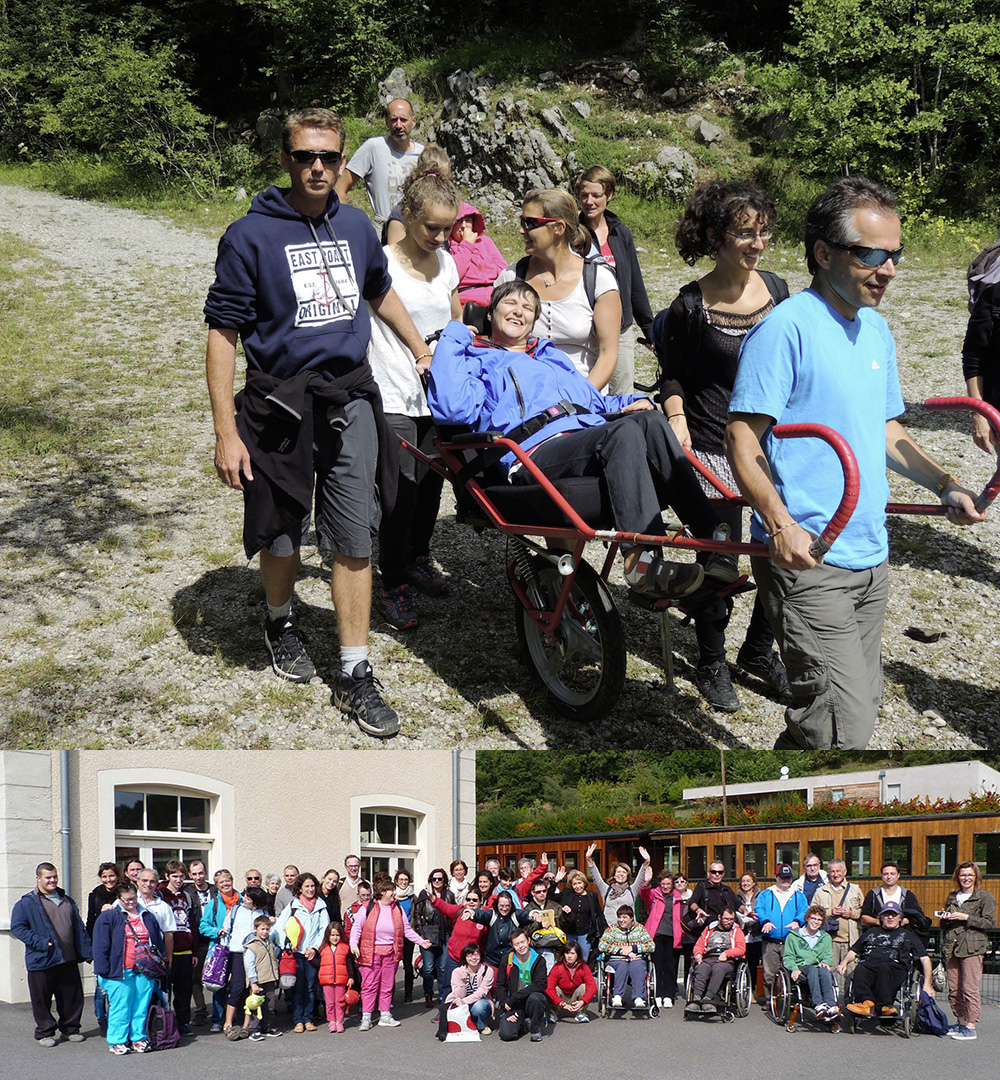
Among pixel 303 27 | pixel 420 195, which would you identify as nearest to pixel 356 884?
pixel 420 195

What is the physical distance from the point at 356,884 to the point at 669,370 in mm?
5098

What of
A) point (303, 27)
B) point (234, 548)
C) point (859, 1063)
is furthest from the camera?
point (303, 27)

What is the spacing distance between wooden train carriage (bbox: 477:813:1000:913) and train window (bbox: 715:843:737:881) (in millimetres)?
14

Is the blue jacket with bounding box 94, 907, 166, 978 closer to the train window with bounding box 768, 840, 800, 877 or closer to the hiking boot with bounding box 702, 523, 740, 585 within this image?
the hiking boot with bounding box 702, 523, 740, 585

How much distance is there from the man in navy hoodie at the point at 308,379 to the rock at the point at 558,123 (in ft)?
53.0

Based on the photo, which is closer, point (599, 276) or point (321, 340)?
point (321, 340)

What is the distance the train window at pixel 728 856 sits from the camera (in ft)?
46.5

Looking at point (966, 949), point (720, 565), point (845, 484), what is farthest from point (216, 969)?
point (845, 484)

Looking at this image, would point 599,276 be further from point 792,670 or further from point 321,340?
point 792,670

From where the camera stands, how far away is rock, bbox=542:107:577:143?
1891 centimetres

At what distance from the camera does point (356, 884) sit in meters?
7.64

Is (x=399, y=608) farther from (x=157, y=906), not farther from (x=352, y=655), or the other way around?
(x=157, y=906)

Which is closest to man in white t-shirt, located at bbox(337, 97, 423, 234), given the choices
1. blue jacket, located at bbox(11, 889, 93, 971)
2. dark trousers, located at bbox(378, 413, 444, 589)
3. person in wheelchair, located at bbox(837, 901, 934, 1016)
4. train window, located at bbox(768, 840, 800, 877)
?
dark trousers, located at bbox(378, 413, 444, 589)

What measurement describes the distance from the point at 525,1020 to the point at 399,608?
2972 mm
